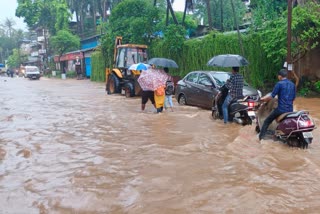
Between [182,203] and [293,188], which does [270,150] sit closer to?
[293,188]

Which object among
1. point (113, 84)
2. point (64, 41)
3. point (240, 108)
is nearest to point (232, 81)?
point (240, 108)

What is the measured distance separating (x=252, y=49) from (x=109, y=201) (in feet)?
47.2

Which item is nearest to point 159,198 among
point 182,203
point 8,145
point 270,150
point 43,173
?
point 182,203

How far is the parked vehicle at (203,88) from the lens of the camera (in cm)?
1184

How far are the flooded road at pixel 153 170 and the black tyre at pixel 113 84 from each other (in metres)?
8.69

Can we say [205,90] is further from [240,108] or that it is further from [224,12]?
[224,12]

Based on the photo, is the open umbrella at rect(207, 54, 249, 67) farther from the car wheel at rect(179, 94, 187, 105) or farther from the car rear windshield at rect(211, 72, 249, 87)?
the car wheel at rect(179, 94, 187, 105)

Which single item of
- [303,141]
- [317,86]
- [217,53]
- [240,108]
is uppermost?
[217,53]

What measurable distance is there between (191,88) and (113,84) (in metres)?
7.01

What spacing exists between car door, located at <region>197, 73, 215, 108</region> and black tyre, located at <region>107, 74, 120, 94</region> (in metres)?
6.98

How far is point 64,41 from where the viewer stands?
47.2m

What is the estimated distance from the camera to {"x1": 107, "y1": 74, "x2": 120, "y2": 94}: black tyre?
737 inches

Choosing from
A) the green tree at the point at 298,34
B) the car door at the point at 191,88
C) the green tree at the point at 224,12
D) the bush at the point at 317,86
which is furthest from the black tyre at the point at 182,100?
the green tree at the point at 224,12

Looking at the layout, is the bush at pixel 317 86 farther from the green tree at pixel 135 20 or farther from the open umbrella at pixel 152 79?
the green tree at pixel 135 20
